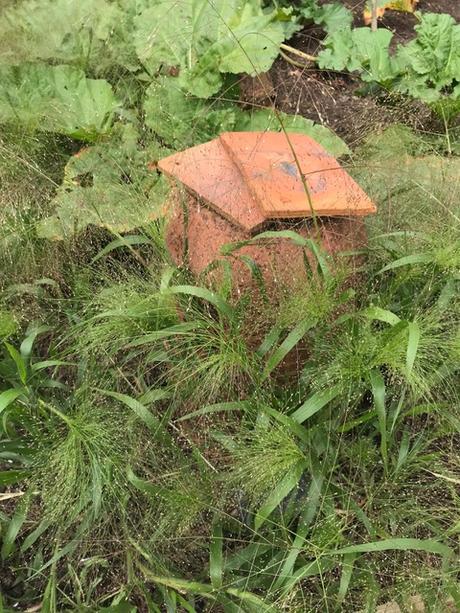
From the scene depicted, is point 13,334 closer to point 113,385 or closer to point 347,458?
point 113,385

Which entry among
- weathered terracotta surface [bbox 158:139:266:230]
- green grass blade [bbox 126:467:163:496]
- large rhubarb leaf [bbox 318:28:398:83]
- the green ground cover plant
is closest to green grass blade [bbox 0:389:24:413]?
the green ground cover plant

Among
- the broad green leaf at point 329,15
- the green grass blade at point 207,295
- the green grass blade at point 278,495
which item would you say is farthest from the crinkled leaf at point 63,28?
the green grass blade at point 278,495

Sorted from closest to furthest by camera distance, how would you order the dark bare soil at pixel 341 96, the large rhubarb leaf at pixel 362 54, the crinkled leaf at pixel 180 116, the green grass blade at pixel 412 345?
the green grass blade at pixel 412 345
the crinkled leaf at pixel 180 116
the dark bare soil at pixel 341 96
the large rhubarb leaf at pixel 362 54

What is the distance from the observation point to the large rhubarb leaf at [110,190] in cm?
182

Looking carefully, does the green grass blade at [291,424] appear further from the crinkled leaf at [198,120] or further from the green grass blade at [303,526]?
the crinkled leaf at [198,120]

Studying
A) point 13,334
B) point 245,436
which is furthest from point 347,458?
point 13,334

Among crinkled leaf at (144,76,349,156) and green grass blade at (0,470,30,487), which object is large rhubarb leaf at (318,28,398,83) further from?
green grass blade at (0,470,30,487)

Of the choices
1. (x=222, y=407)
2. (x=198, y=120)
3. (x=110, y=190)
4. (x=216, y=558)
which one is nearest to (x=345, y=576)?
(x=216, y=558)

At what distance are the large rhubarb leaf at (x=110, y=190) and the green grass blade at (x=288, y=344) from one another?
494 millimetres

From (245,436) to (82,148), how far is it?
1.15 m

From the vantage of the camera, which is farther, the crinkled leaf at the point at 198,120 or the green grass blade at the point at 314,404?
the crinkled leaf at the point at 198,120

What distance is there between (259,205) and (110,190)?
1.71ft

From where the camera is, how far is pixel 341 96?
2.53 metres

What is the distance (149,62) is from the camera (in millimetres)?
2285
